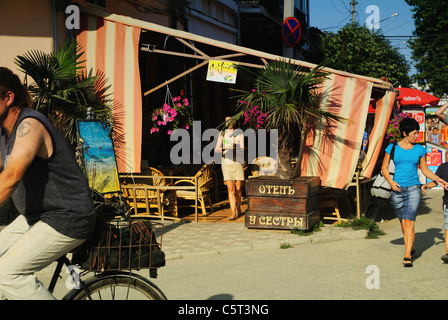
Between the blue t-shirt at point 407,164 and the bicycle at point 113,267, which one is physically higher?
the blue t-shirt at point 407,164

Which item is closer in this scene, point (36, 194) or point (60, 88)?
point (36, 194)

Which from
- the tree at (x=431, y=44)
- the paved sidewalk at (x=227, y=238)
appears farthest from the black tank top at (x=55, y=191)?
the tree at (x=431, y=44)

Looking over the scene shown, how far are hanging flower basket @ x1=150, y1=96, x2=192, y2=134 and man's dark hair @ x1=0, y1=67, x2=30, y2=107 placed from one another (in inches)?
300

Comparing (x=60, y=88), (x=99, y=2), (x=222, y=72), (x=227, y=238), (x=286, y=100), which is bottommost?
(x=227, y=238)

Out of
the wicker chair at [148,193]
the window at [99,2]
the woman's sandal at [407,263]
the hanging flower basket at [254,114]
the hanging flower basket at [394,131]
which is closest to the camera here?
the woman's sandal at [407,263]

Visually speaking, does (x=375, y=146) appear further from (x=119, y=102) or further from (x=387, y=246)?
(x=119, y=102)

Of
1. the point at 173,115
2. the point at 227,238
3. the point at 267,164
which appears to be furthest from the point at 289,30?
the point at 227,238

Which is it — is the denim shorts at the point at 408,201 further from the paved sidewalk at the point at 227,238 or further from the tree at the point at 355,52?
the tree at the point at 355,52

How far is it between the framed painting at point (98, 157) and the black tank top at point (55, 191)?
213 inches

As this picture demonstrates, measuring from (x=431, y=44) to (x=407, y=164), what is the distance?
3160 cm

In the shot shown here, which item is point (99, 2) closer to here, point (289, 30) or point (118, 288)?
point (289, 30)

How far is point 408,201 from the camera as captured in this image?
23.2 feet

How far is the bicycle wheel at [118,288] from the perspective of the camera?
11.1ft
